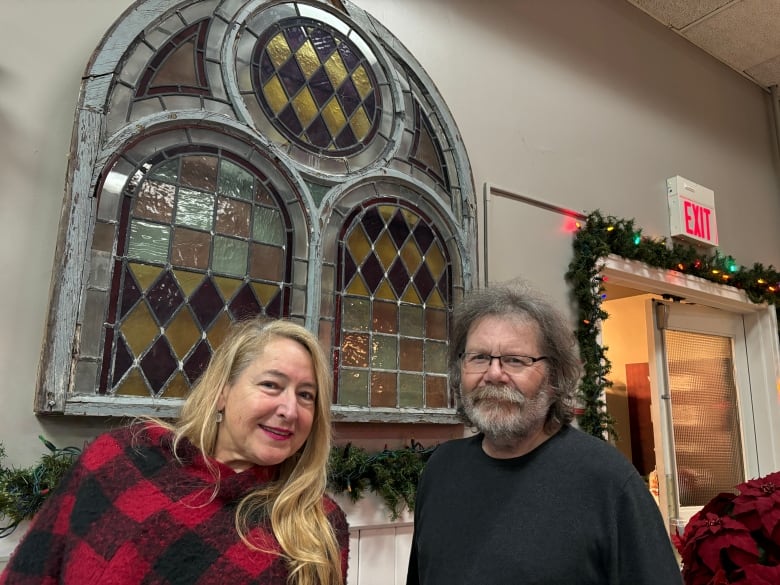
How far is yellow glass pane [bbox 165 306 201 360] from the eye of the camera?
4.83ft

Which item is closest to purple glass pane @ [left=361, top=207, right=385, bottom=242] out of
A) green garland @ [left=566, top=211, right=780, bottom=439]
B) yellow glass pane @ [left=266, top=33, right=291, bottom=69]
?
Answer: yellow glass pane @ [left=266, top=33, right=291, bottom=69]

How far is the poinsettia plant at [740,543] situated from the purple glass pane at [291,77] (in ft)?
5.15

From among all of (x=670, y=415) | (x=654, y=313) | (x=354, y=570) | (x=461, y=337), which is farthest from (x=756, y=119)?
(x=354, y=570)

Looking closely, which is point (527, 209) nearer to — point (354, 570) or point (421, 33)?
point (421, 33)

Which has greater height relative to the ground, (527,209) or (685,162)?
(685,162)

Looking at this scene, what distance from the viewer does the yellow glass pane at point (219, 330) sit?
1.53 meters

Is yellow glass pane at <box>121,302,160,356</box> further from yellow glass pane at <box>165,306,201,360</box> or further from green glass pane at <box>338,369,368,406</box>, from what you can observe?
green glass pane at <box>338,369,368,406</box>

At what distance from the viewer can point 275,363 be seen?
106 cm

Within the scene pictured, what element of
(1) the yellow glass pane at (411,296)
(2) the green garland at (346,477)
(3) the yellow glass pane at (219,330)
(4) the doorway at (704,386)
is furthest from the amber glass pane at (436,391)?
(4) the doorway at (704,386)

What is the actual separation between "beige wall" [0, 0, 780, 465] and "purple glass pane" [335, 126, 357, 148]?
543 mm

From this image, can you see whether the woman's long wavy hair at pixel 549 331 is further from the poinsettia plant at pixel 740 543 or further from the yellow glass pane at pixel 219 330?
the yellow glass pane at pixel 219 330

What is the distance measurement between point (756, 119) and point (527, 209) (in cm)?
237

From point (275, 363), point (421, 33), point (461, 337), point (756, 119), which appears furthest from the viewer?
point (756, 119)

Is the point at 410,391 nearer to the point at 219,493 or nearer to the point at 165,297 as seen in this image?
the point at 165,297
